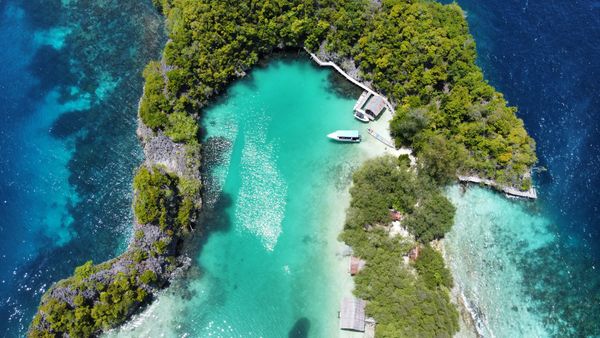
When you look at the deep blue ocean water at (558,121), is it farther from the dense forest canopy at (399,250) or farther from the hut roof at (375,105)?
the hut roof at (375,105)

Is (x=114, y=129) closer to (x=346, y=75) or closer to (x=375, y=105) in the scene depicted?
(x=346, y=75)

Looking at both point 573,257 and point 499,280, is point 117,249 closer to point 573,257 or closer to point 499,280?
point 499,280

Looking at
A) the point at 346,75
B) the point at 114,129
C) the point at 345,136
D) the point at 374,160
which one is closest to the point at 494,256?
the point at 374,160

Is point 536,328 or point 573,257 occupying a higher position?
point 573,257

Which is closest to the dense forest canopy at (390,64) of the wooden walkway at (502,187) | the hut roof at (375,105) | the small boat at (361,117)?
the wooden walkway at (502,187)

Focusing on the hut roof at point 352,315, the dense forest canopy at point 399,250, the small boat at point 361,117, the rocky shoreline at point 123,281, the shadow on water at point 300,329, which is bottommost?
the rocky shoreline at point 123,281

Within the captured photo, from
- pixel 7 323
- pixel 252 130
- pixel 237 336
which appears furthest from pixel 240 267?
pixel 7 323

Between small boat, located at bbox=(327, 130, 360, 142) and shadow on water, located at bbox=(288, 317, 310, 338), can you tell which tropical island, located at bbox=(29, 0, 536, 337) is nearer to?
small boat, located at bbox=(327, 130, 360, 142)
